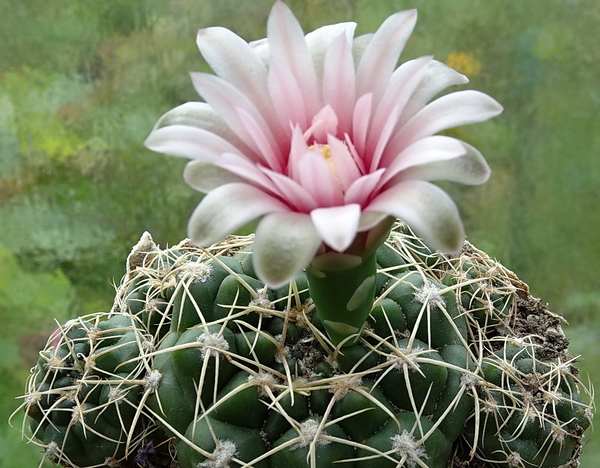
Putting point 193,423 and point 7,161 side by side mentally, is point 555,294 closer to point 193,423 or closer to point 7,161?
point 193,423

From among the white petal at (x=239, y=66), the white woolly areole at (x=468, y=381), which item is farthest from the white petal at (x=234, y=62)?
the white woolly areole at (x=468, y=381)

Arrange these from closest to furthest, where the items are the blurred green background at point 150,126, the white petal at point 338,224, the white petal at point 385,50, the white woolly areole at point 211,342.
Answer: the white petal at point 338,224 → the white petal at point 385,50 → the white woolly areole at point 211,342 → the blurred green background at point 150,126

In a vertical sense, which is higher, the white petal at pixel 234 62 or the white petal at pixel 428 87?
the white petal at pixel 234 62

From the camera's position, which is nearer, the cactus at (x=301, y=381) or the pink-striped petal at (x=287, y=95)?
the pink-striped petal at (x=287, y=95)

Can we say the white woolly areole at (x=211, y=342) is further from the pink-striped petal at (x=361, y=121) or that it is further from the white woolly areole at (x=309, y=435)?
the pink-striped petal at (x=361, y=121)

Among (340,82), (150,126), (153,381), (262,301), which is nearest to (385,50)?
(340,82)

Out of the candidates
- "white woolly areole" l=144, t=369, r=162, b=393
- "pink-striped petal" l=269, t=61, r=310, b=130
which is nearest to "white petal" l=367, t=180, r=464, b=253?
"pink-striped petal" l=269, t=61, r=310, b=130

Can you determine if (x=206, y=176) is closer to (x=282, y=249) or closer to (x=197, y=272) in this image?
(x=282, y=249)
